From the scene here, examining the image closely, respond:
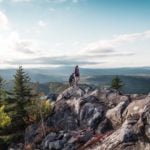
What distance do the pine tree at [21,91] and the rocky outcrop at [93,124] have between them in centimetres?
354

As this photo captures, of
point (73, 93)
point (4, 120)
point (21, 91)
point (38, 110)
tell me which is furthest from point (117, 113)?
point (21, 91)

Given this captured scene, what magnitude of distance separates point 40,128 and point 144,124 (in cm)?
1566

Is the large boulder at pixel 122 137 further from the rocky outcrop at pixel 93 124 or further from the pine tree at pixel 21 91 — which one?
the pine tree at pixel 21 91

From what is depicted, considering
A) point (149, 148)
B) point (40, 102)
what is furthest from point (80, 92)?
point (149, 148)

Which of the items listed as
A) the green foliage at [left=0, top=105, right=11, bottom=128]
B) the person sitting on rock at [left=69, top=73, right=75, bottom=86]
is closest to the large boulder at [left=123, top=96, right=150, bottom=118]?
the person sitting on rock at [left=69, top=73, right=75, bottom=86]

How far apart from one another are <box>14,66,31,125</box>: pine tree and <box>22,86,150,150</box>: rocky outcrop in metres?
3.54

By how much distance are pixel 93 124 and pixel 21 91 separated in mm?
12515

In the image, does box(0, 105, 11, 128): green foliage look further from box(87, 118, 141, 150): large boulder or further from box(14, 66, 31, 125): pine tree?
box(87, 118, 141, 150): large boulder

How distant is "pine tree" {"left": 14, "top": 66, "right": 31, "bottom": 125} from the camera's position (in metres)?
43.8

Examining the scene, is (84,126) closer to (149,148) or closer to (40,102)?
(40,102)

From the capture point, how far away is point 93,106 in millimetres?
40469

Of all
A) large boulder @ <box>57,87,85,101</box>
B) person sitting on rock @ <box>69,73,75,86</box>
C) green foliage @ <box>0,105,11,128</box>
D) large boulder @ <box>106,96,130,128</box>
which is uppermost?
person sitting on rock @ <box>69,73,75,86</box>

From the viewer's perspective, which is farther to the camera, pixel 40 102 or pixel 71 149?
pixel 40 102

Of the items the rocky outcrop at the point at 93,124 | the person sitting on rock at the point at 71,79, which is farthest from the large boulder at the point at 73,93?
the person sitting on rock at the point at 71,79
